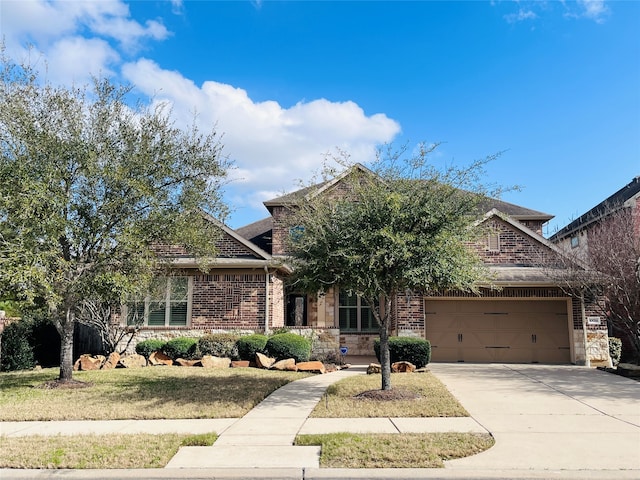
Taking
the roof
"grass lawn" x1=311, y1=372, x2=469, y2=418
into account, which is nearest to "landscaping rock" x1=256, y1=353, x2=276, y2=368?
"grass lawn" x1=311, y1=372, x2=469, y2=418

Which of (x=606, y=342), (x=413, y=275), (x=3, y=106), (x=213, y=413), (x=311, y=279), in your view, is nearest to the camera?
(x=213, y=413)

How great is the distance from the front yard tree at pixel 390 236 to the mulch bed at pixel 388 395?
23cm

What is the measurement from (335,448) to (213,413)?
10.1 feet

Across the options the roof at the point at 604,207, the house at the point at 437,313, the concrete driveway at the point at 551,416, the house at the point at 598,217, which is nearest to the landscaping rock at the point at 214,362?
the house at the point at 437,313

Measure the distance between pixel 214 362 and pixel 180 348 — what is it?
5.01 ft

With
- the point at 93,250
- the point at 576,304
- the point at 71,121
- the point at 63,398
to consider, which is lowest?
the point at 63,398

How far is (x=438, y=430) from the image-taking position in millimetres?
7469

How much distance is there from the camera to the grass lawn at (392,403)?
28.2ft

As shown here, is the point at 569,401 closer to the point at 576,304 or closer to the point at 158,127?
the point at 576,304

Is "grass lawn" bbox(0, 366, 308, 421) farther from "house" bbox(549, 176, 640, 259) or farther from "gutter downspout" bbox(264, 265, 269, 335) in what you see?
"house" bbox(549, 176, 640, 259)

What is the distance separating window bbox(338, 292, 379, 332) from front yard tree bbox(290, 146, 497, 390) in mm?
8796

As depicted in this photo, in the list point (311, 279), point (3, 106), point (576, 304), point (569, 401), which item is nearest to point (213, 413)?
point (311, 279)

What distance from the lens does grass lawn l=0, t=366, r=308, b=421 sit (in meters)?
8.89

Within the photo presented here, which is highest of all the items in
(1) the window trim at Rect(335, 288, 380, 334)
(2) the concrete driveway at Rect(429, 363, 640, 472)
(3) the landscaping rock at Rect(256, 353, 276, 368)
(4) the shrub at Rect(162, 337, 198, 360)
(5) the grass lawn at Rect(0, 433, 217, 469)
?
(1) the window trim at Rect(335, 288, 380, 334)
